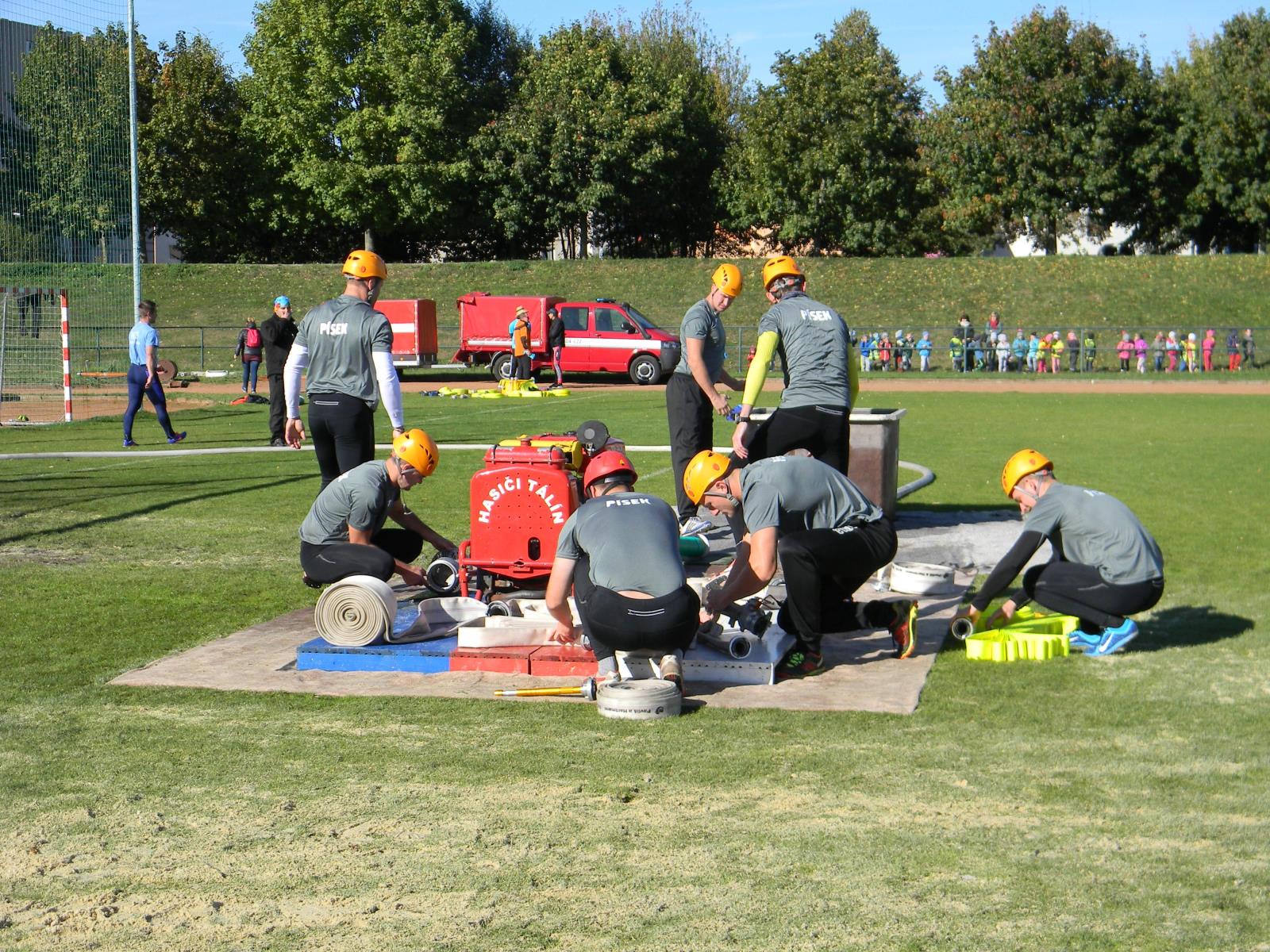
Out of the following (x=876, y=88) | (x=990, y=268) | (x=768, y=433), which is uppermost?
(x=876, y=88)

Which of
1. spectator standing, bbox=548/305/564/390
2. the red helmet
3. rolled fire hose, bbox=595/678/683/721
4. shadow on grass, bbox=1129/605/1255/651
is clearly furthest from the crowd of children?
rolled fire hose, bbox=595/678/683/721

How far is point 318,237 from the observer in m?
59.7

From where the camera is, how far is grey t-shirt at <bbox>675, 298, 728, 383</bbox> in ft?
32.2

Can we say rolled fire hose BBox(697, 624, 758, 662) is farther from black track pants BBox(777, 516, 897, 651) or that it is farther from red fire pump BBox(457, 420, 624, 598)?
red fire pump BBox(457, 420, 624, 598)

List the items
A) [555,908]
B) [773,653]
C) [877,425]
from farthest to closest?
[877,425]
[773,653]
[555,908]

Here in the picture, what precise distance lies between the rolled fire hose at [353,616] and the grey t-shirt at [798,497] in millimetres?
1957

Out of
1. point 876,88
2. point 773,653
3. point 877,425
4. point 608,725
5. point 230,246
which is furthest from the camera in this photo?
point 230,246

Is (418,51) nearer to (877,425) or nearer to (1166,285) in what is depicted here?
(1166,285)

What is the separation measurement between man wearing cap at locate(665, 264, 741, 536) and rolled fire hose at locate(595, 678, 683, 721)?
3589mm

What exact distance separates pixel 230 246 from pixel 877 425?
174ft

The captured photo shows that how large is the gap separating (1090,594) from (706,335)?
3.73 metres

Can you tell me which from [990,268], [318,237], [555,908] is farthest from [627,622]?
[318,237]

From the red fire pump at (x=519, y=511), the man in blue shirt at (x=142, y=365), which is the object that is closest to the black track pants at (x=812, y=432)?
the red fire pump at (x=519, y=511)

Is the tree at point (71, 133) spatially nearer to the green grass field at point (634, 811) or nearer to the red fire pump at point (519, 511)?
the green grass field at point (634, 811)
